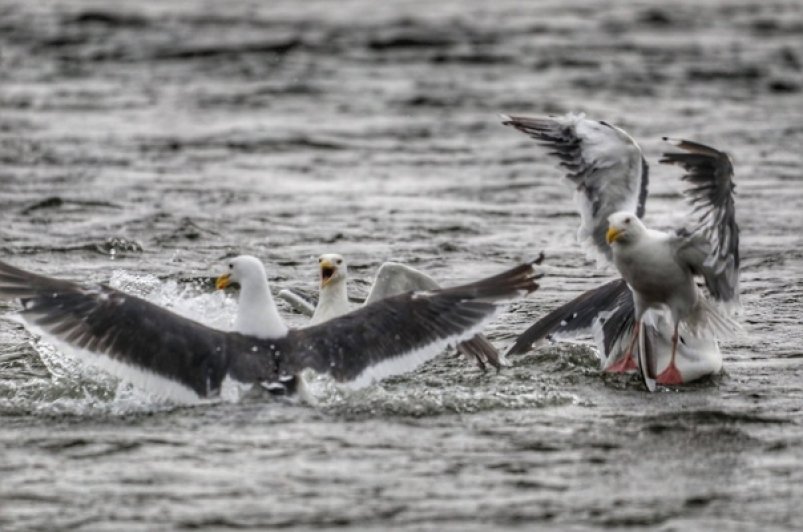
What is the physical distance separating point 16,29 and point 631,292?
21.0 meters

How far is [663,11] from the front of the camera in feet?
106

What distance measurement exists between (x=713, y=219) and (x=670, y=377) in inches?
43.0

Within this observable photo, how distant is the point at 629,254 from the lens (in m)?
11.0

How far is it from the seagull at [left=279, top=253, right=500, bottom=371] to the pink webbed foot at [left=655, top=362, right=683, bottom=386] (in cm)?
104

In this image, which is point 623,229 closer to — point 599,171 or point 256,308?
point 599,171

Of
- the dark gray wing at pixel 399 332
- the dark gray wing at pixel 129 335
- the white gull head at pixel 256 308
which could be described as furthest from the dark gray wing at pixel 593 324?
the dark gray wing at pixel 129 335

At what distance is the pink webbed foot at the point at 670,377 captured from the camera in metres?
11.1

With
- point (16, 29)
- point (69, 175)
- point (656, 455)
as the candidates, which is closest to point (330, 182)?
point (69, 175)

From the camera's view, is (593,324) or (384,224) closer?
(593,324)

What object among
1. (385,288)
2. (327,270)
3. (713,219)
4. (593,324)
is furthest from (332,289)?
(713,219)

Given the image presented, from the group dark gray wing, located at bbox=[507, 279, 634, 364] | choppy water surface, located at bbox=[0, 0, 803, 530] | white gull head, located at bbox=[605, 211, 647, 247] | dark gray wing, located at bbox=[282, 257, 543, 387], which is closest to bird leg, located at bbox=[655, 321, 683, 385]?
choppy water surface, located at bbox=[0, 0, 803, 530]

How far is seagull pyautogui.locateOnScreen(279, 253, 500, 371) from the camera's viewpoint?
11242mm

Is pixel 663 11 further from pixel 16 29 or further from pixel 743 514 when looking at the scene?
pixel 743 514

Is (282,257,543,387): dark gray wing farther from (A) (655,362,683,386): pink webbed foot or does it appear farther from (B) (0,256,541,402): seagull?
(A) (655,362,683,386): pink webbed foot
